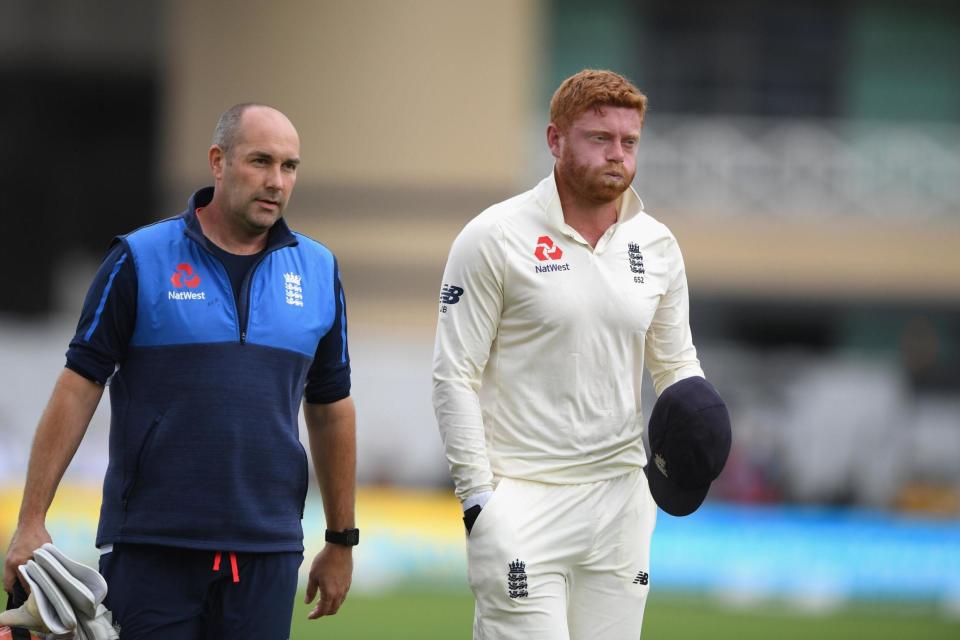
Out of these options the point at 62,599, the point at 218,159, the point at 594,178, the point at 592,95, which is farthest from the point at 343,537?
the point at 592,95

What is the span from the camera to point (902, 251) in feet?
75.0

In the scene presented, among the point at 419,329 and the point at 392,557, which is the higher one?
the point at 419,329

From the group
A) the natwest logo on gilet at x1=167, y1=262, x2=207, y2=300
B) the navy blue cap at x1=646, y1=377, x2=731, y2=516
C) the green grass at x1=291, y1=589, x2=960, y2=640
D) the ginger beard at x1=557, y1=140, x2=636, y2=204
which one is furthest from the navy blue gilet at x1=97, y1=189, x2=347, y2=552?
the green grass at x1=291, y1=589, x2=960, y2=640

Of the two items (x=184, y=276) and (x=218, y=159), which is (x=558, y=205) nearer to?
(x=218, y=159)

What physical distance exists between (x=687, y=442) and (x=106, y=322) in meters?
Result: 1.90

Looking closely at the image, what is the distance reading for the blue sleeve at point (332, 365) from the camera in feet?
17.5

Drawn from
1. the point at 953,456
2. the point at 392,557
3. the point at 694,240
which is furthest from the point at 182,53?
the point at 953,456

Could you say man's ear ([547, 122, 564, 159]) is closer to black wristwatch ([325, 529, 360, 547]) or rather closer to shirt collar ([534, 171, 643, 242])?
shirt collar ([534, 171, 643, 242])

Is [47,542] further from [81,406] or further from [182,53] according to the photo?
[182,53]

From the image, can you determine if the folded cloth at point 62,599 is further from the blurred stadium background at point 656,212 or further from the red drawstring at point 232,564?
the blurred stadium background at point 656,212

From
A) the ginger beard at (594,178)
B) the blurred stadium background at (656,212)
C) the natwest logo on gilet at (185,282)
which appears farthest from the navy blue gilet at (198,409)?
the blurred stadium background at (656,212)

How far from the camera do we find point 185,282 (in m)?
4.99

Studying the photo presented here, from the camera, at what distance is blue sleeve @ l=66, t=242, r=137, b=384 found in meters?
4.90

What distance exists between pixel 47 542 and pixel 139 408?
477 mm
